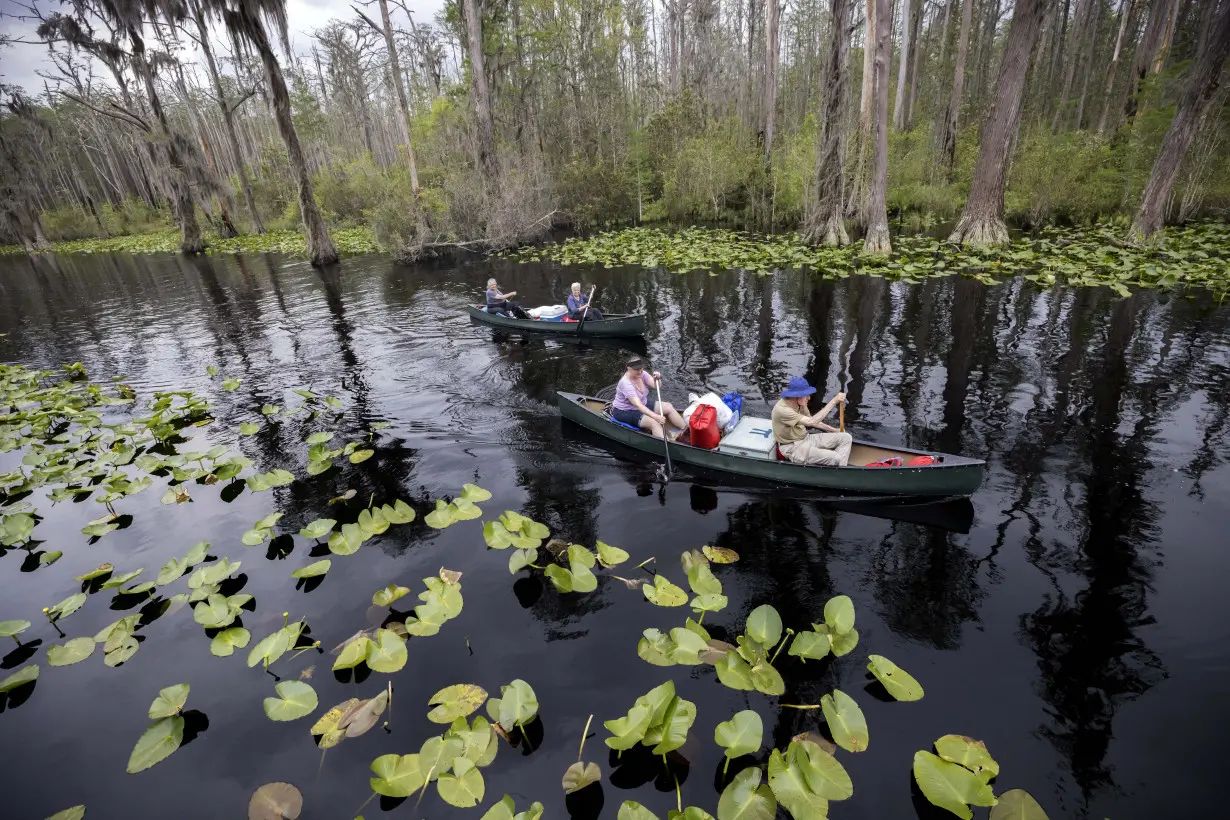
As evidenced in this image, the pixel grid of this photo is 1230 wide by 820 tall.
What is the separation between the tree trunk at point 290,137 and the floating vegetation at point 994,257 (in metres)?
7.99

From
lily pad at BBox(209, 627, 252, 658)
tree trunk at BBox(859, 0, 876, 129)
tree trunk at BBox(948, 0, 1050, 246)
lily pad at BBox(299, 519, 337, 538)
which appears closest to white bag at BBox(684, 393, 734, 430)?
lily pad at BBox(299, 519, 337, 538)

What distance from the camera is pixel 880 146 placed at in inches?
586

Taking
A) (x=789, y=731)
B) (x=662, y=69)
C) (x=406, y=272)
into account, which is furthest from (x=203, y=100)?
(x=789, y=731)

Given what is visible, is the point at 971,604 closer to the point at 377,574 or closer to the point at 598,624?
the point at 598,624

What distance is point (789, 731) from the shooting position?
3275mm

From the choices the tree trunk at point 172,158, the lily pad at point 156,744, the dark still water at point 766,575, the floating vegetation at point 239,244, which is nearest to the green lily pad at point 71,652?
the dark still water at point 766,575

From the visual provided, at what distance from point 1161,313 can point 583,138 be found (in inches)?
1026

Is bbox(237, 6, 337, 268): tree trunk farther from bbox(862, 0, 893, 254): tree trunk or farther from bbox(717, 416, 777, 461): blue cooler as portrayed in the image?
bbox(717, 416, 777, 461): blue cooler

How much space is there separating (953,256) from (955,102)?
1121 cm

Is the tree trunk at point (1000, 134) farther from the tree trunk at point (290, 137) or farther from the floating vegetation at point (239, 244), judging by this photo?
the floating vegetation at point (239, 244)

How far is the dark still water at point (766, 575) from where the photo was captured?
10.3ft

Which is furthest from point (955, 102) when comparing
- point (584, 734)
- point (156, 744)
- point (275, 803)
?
point (156, 744)

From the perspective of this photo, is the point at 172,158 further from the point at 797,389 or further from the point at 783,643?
the point at 783,643

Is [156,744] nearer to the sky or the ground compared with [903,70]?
nearer to the ground
